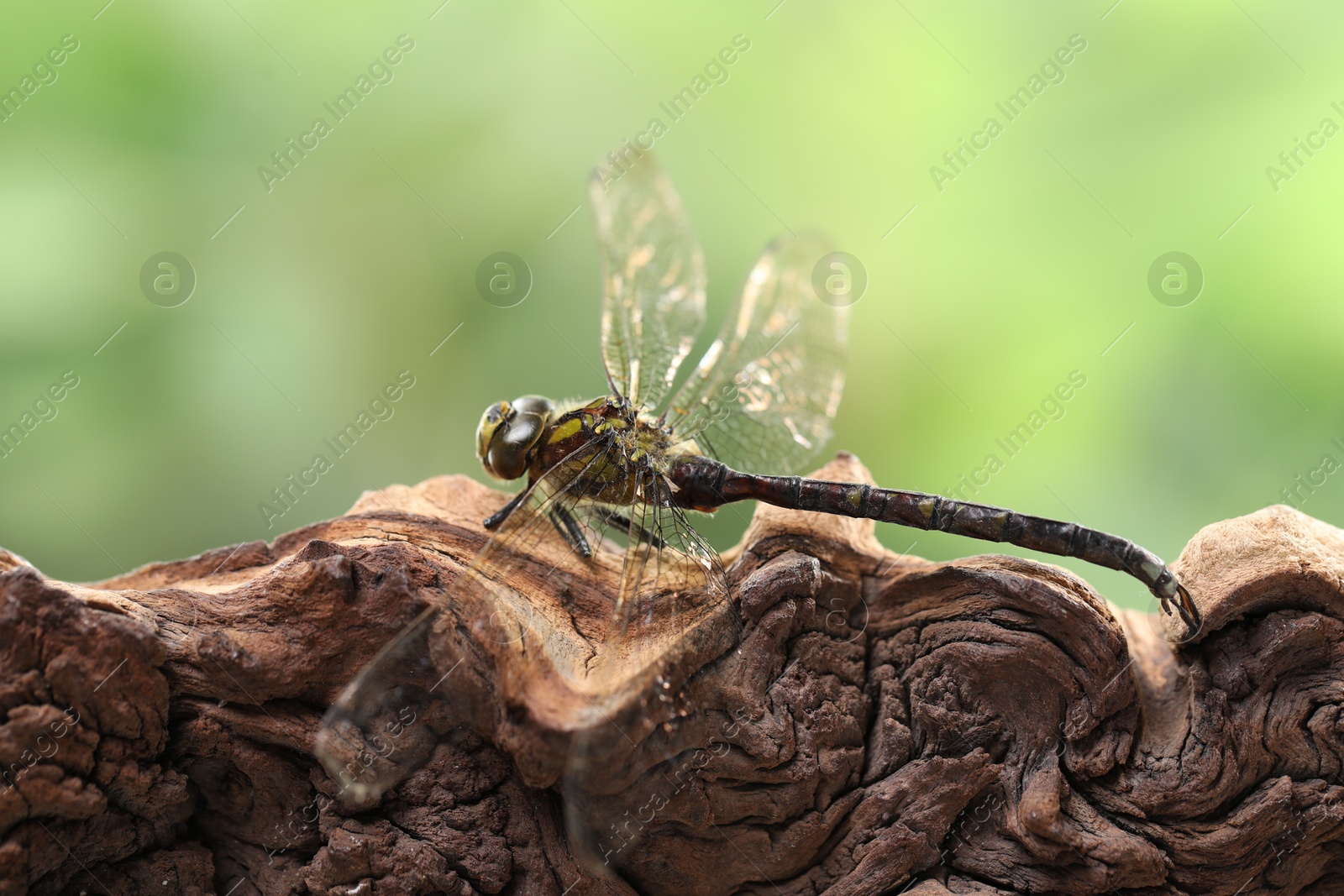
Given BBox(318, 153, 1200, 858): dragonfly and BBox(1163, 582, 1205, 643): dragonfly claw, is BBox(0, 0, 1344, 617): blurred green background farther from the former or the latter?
BBox(1163, 582, 1205, 643): dragonfly claw

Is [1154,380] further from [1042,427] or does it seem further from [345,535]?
[345,535]

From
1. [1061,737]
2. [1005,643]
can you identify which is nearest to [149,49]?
[1005,643]

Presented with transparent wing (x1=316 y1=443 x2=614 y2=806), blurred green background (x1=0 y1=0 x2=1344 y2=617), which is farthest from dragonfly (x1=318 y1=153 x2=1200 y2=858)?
blurred green background (x1=0 y1=0 x2=1344 y2=617)

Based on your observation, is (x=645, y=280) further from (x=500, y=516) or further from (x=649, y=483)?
(x=500, y=516)

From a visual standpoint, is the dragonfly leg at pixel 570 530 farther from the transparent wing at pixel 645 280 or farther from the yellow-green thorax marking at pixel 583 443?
the transparent wing at pixel 645 280

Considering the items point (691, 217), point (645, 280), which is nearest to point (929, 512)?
point (645, 280)
